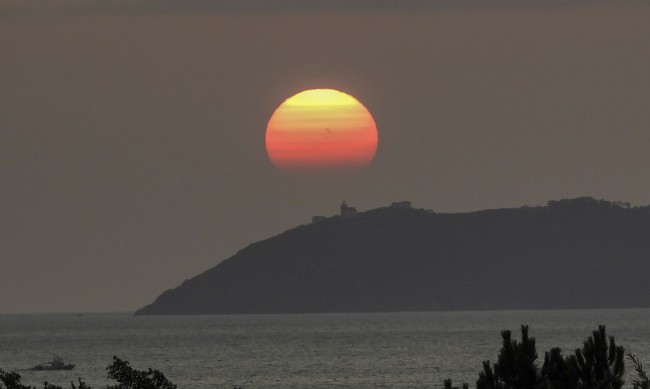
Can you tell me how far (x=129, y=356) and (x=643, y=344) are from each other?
2320 inches

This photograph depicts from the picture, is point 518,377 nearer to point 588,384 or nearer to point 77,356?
point 588,384

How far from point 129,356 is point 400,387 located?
69.5 meters

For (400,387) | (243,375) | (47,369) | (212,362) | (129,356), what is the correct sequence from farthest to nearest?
(129,356) → (212,362) → (47,369) → (243,375) → (400,387)

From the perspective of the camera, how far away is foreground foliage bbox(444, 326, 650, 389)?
32.9 metres

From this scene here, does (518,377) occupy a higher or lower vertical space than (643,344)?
lower

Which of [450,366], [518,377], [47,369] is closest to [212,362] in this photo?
[47,369]

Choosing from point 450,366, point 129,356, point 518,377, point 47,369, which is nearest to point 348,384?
point 450,366

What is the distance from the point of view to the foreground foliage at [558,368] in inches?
1297

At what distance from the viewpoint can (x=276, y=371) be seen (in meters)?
146

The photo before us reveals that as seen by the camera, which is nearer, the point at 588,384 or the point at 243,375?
the point at 588,384

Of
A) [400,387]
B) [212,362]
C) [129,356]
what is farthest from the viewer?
[129,356]

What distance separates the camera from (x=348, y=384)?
12694 cm

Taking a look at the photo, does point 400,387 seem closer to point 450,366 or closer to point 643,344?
point 450,366

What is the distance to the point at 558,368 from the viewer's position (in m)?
34.6
